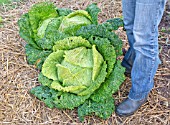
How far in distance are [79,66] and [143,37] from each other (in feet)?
2.26

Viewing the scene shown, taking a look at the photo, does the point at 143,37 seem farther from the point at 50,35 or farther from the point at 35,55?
the point at 35,55

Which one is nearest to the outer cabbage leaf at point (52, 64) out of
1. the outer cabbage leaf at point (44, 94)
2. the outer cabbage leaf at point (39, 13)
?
the outer cabbage leaf at point (44, 94)

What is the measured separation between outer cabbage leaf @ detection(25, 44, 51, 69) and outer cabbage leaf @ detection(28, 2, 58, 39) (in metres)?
0.15

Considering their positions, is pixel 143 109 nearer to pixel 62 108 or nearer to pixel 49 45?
pixel 62 108

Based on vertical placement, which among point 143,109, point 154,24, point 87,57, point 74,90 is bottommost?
point 143,109

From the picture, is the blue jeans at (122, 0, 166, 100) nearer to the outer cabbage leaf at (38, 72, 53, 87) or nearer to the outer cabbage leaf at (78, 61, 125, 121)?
the outer cabbage leaf at (78, 61, 125, 121)

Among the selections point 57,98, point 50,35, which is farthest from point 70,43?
point 57,98

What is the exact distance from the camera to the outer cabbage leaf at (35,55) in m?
3.08

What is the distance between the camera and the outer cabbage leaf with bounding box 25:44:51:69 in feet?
10.1

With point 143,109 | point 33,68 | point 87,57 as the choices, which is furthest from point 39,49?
point 143,109

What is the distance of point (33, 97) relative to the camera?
296 cm

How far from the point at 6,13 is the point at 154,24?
7.46 feet

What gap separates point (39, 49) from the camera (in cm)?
333

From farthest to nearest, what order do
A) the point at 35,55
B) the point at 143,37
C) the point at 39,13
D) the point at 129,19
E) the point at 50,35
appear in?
the point at 39,13 < the point at 35,55 < the point at 50,35 < the point at 129,19 < the point at 143,37
